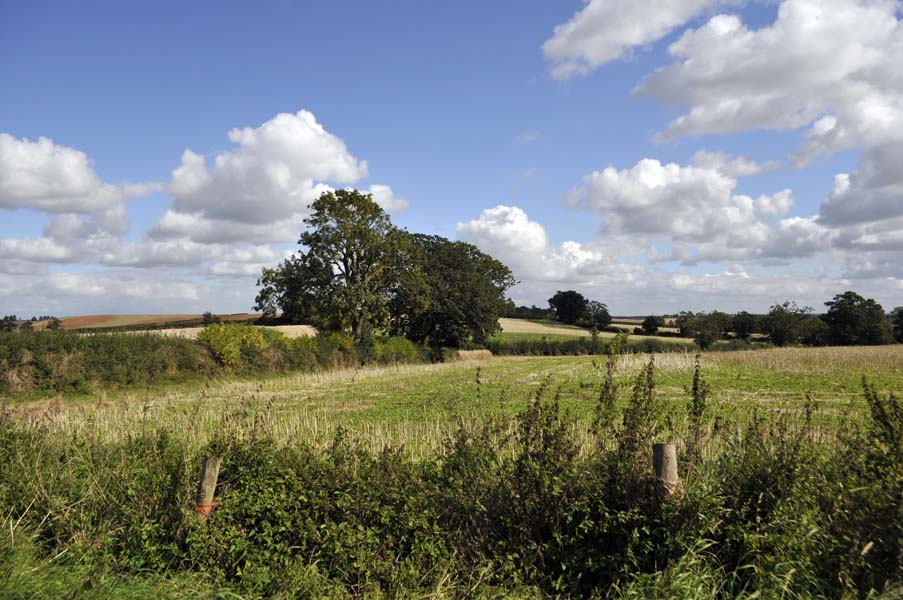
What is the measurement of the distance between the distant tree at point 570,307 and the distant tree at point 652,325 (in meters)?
10.7

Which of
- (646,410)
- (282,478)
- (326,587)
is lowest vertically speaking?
(326,587)

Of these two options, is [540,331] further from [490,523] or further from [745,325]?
[490,523]

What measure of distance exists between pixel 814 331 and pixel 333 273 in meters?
68.9

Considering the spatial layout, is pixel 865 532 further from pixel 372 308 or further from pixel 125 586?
pixel 372 308

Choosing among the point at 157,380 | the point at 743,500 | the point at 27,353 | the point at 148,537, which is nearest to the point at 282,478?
the point at 148,537

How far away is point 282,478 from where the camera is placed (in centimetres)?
663

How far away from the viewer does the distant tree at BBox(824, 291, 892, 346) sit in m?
75.9

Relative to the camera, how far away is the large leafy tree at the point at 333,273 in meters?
42.5

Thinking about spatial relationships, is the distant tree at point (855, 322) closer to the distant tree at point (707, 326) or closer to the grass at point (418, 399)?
the distant tree at point (707, 326)

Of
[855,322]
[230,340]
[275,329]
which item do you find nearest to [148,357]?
[230,340]

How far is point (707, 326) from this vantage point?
77.2 m

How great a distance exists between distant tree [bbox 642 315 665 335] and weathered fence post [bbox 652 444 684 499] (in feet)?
266

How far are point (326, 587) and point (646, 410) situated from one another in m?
3.88

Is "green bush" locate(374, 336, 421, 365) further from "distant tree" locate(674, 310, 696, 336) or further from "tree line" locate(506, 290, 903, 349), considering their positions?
"distant tree" locate(674, 310, 696, 336)
